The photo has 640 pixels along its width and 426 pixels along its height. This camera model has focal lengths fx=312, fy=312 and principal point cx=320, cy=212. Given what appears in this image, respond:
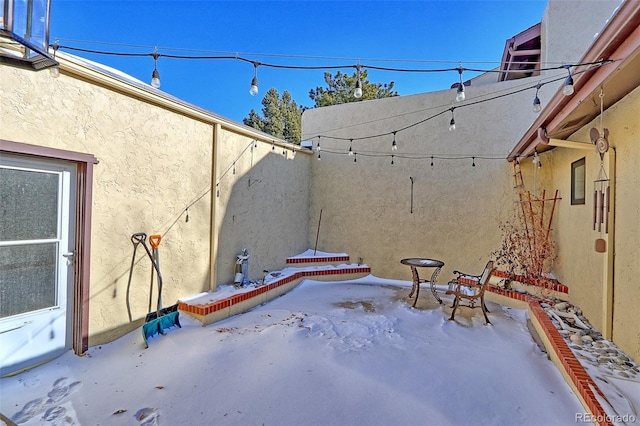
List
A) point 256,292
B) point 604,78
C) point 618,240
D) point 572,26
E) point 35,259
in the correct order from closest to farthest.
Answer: point 604,78 < point 35,259 < point 618,240 < point 256,292 < point 572,26

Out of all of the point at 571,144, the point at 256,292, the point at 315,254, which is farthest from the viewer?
the point at 315,254

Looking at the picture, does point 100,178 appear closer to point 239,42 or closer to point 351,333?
point 351,333

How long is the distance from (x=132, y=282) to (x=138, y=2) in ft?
14.5

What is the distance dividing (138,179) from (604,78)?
4.85 m

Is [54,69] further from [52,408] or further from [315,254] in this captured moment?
[315,254]

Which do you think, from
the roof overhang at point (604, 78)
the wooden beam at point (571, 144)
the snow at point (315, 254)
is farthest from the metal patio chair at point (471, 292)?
the snow at point (315, 254)

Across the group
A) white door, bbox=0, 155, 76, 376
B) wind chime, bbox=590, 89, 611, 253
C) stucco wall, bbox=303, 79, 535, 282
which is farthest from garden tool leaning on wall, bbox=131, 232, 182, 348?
wind chime, bbox=590, 89, 611, 253

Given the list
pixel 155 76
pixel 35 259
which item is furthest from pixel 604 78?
pixel 35 259

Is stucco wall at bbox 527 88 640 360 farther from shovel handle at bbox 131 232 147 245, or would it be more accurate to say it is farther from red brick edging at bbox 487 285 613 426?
shovel handle at bbox 131 232 147 245

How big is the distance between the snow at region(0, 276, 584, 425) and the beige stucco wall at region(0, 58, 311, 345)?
69 centimetres

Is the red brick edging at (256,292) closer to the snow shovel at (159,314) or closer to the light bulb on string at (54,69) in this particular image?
the snow shovel at (159,314)

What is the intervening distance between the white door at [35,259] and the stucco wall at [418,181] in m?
5.40

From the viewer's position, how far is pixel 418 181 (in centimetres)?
712

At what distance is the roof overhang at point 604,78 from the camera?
2.21 metres
